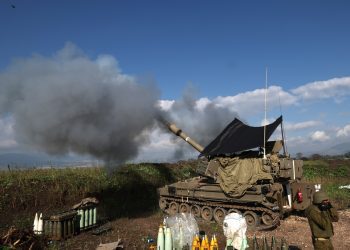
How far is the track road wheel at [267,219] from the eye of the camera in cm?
1398

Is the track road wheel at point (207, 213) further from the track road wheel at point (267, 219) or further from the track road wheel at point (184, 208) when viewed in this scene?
the track road wheel at point (267, 219)

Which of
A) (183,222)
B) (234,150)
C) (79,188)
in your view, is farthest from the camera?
(79,188)

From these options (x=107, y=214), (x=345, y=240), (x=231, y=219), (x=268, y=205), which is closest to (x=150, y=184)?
(x=107, y=214)

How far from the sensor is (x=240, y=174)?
14.9 metres

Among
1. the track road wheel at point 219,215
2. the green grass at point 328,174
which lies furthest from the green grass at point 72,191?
the green grass at point 328,174

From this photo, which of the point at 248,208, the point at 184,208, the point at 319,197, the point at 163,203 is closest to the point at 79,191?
the point at 163,203

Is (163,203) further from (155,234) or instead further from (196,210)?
(155,234)

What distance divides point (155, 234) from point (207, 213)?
4334 millimetres

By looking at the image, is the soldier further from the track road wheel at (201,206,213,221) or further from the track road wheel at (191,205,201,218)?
the track road wheel at (191,205,201,218)

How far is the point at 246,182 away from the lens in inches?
575

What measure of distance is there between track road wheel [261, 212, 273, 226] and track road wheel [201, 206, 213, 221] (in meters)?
2.36

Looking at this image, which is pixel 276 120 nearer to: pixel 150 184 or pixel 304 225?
pixel 304 225

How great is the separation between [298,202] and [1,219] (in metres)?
11.9

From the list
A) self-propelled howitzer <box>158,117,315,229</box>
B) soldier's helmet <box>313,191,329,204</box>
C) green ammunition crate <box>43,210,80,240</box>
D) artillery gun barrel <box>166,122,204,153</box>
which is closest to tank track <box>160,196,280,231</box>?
self-propelled howitzer <box>158,117,315,229</box>
